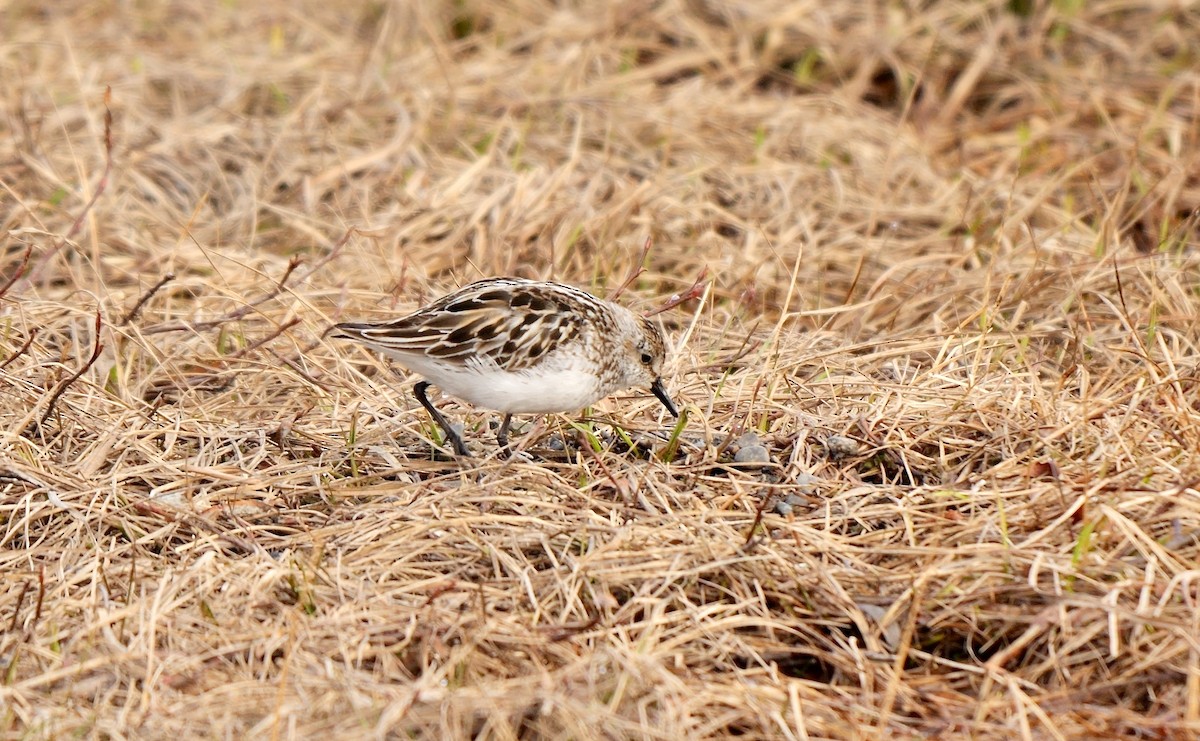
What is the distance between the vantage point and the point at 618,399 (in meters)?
6.40

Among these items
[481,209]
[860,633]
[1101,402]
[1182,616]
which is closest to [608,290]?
[481,209]

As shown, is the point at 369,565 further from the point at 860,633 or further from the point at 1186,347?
the point at 1186,347

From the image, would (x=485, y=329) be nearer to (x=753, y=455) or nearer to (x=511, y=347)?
(x=511, y=347)

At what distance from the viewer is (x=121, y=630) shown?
452 cm

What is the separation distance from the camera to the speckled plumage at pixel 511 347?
17.6 feet

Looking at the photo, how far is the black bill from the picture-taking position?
5883 millimetres

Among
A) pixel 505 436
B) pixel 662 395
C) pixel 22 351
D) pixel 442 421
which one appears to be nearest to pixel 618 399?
pixel 662 395

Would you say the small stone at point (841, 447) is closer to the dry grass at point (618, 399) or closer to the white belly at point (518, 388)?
the dry grass at point (618, 399)

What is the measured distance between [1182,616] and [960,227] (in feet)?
14.1

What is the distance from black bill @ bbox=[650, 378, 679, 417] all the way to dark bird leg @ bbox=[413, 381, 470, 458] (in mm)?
812

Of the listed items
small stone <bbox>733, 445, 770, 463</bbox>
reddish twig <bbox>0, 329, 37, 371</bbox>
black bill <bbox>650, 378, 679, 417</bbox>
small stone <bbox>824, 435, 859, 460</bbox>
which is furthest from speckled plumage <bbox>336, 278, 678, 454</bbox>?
reddish twig <bbox>0, 329, 37, 371</bbox>

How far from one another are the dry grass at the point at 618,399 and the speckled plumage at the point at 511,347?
0.30m

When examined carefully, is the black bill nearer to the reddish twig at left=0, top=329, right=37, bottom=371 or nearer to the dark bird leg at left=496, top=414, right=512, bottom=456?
the dark bird leg at left=496, top=414, right=512, bottom=456

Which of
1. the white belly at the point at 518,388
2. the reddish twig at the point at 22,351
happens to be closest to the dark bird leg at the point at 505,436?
the white belly at the point at 518,388
